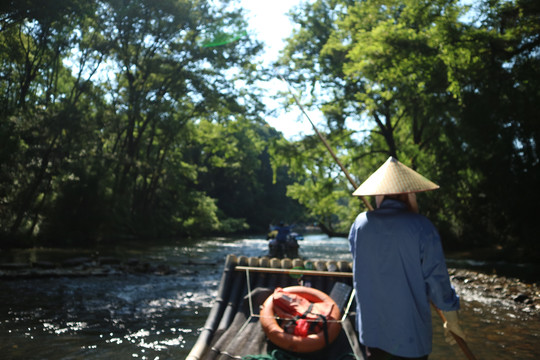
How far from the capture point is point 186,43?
25.4 m

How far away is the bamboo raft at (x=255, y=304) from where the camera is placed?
402cm

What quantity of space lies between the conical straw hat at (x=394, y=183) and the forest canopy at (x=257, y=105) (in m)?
10.7

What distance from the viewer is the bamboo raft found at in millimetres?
4023

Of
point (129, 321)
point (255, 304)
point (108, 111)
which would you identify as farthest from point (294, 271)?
point (108, 111)

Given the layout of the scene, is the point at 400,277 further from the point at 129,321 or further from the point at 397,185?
the point at 129,321

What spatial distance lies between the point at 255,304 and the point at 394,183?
116 inches

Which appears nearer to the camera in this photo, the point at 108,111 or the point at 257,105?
the point at 108,111

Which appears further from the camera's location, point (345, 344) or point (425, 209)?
point (425, 209)

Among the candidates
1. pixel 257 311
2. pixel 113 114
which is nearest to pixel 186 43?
pixel 113 114

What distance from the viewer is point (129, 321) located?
683 cm

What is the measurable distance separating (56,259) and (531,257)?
55.9 feet

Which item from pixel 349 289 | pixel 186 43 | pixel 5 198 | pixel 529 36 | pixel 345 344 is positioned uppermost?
pixel 186 43

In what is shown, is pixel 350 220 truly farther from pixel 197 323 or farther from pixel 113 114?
pixel 197 323

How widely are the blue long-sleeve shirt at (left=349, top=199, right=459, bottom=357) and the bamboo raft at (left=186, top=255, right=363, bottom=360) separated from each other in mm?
1589
